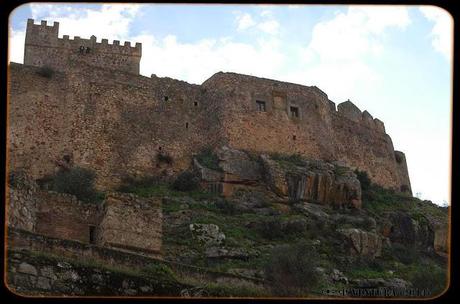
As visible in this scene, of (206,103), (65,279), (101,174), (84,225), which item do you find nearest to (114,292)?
(65,279)

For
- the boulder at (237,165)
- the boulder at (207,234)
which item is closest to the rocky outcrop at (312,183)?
the boulder at (237,165)

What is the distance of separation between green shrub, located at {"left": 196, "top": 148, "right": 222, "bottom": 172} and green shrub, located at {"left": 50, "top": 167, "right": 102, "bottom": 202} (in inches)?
189

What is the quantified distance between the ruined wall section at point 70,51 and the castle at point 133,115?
51 millimetres

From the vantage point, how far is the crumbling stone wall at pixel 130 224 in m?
15.8

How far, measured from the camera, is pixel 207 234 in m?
24.3

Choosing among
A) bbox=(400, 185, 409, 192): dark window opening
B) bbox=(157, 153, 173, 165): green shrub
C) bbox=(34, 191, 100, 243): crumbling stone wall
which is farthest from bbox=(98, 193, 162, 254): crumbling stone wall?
bbox=(400, 185, 409, 192): dark window opening

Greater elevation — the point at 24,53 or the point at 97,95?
the point at 24,53

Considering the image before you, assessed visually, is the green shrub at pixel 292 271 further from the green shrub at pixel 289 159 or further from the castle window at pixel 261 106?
the castle window at pixel 261 106
